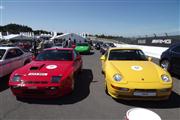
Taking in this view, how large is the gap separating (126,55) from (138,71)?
61.1 inches

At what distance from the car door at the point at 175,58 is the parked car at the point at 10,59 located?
20.6 ft

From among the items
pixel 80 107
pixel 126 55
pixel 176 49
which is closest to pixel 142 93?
pixel 80 107

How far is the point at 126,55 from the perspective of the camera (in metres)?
6.74

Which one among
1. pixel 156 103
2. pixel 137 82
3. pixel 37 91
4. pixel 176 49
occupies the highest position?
pixel 176 49

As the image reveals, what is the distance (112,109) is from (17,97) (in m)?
2.50

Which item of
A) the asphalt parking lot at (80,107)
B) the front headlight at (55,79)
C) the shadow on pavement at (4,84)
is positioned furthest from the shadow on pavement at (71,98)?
the shadow on pavement at (4,84)

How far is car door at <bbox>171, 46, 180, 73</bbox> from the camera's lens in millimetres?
7818

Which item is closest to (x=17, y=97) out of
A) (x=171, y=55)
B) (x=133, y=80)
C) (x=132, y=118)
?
(x=133, y=80)

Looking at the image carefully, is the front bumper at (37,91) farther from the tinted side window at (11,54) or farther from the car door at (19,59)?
the car door at (19,59)

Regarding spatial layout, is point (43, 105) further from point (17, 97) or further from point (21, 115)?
point (17, 97)

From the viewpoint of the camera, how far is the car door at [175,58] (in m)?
7.82

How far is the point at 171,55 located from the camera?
8.34 metres

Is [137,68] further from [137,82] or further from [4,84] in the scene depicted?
[4,84]

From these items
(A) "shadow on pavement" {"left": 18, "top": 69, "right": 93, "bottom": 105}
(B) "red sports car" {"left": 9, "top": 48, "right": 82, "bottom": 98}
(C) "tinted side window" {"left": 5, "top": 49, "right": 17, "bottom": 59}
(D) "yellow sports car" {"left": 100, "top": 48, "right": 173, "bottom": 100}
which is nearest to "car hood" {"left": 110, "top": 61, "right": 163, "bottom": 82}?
(D) "yellow sports car" {"left": 100, "top": 48, "right": 173, "bottom": 100}
